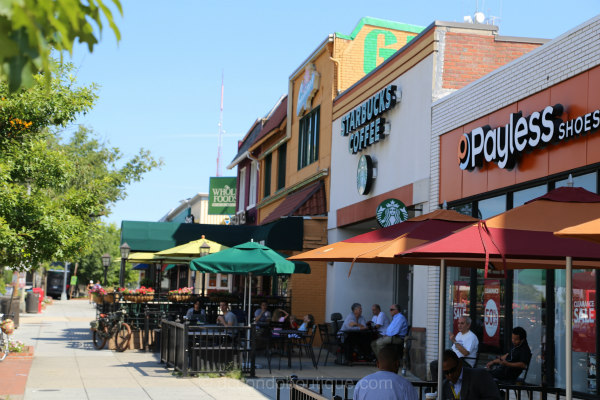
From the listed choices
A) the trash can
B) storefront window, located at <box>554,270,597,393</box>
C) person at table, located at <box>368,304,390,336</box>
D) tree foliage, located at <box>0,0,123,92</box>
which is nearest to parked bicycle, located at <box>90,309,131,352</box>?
person at table, located at <box>368,304,390,336</box>

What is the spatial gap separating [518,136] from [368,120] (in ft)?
22.1

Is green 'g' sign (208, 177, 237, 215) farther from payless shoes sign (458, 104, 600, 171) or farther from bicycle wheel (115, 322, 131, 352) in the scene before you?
payless shoes sign (458, 104, 600, 171)

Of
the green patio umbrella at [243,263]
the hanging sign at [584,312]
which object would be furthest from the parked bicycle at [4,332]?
the hanging sign at [584,312]

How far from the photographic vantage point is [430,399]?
7109 millimetres

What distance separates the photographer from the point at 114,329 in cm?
2012

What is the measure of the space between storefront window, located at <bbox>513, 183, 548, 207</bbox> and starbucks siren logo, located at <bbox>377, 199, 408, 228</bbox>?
3.18m

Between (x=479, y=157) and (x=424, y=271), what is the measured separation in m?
3.35

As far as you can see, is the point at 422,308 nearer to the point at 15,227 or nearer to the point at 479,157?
the point at 479,157

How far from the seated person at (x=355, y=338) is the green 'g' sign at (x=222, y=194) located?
19.2 meters

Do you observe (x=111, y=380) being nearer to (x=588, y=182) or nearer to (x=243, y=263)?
(x=243, y=263)

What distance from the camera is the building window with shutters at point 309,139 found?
77.7 ft

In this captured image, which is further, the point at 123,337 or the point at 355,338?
the point at 123,337

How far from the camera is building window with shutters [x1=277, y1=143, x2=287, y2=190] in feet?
91.0

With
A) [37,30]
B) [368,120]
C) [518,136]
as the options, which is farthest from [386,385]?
[368,120]
